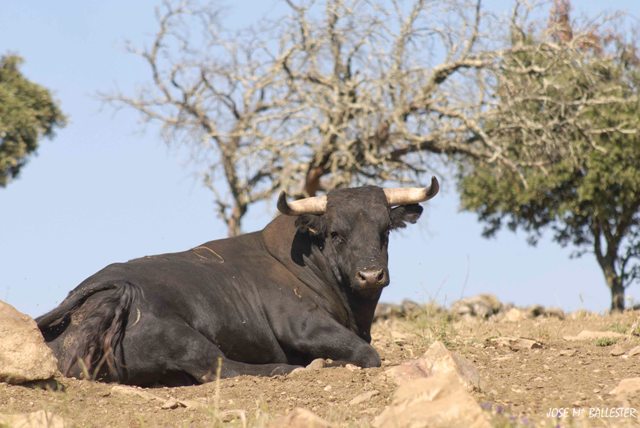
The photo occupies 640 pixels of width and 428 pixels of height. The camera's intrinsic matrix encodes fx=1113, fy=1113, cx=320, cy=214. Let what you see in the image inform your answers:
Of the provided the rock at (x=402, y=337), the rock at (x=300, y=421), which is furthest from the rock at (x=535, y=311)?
the rock at (x=300, y=421)

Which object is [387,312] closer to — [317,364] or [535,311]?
[535,311]

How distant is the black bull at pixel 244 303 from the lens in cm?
814

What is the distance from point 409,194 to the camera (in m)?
10.3

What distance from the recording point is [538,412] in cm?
621

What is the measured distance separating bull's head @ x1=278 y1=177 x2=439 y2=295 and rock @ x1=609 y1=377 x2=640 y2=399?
2.87 metres

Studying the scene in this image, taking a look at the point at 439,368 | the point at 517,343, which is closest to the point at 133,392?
the point at 439,368

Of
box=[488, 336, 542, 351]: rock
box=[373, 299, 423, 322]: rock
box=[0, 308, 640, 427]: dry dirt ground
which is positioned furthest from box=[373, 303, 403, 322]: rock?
box=[0, 308, 640, 427]: dry dirt ground

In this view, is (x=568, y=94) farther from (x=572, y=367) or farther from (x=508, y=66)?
(x=572, y=367)

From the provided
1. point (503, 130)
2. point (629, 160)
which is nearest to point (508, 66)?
point (503, 130)

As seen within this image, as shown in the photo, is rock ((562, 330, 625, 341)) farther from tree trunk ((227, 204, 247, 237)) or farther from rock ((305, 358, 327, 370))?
tree trunk ((227, 204, 247, 237))

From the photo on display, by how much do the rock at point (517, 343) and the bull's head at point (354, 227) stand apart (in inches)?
53.6

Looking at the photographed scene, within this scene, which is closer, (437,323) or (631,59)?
(437,323)

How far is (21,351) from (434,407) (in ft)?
10.5

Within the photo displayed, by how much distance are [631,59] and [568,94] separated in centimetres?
352
